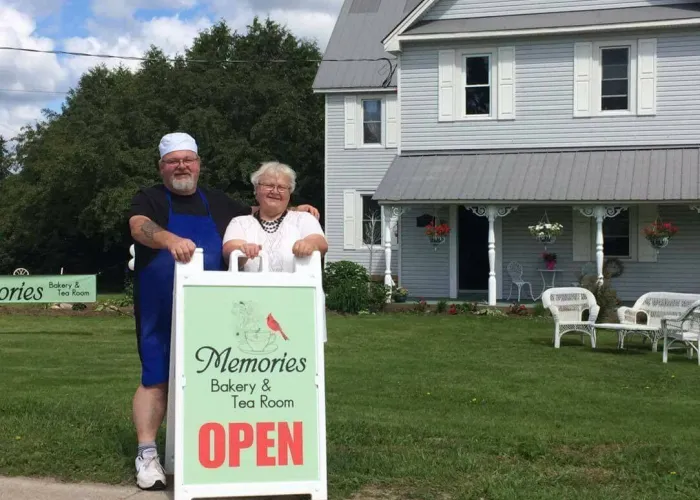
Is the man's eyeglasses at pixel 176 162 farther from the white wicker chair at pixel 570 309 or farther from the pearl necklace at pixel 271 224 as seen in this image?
the white wicker chair at pixel 570 309

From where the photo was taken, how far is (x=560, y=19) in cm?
1900

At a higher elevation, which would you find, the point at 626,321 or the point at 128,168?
the point at 128,168

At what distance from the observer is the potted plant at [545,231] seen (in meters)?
18.0

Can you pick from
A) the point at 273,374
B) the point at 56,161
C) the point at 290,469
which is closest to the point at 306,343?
the point at 273,374

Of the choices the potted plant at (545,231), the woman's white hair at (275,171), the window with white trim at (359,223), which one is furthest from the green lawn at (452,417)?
the window with white trim at (359,223)

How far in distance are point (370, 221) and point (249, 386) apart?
777 inches

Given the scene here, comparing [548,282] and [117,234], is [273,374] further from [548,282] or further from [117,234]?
[117,234]

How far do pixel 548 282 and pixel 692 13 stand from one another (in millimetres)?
6429

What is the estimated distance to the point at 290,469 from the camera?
450 centimetres

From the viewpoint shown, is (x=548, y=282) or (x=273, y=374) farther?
(x=548, y=282)

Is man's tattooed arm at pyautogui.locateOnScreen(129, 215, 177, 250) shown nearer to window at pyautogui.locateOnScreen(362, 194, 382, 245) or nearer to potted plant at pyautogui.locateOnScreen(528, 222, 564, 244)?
potted plant at pyautogui.locateOnScreen(528, 222, 564, 244)

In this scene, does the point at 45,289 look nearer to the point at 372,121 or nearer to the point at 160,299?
the point at 160,299

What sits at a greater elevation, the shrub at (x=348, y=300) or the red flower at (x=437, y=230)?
the red flower at (x=437, y=230)

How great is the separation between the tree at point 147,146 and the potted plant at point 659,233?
1693 cm
